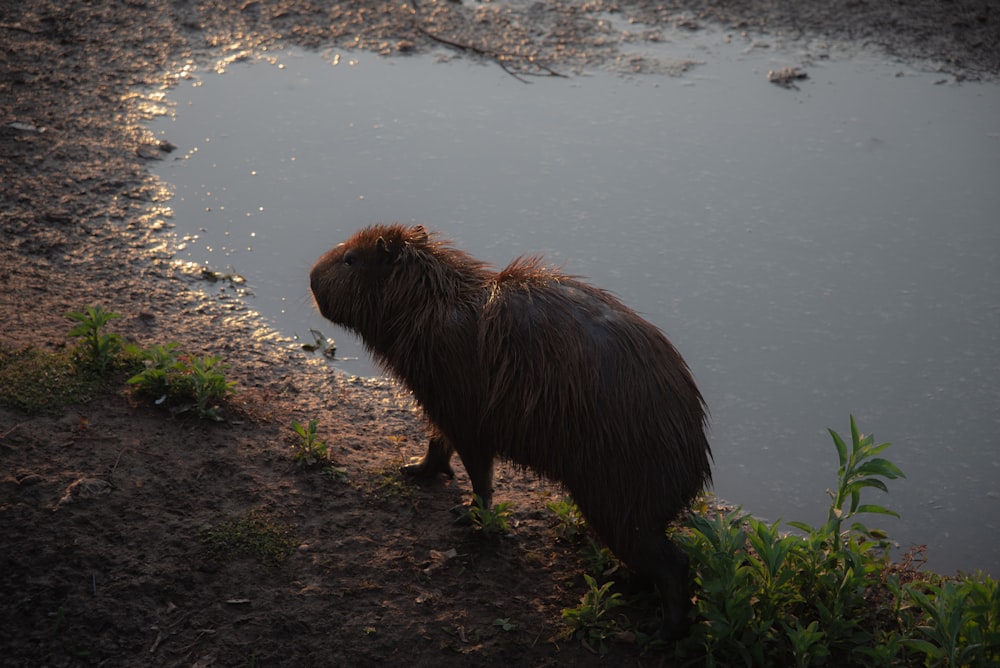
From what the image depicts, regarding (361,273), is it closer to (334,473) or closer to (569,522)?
(334,473)

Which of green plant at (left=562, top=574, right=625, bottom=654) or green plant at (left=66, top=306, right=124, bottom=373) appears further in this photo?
green plant at (left=66, top=306, right=124, bottom=373)

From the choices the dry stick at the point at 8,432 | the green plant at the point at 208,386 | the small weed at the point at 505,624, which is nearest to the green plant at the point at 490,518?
the small weed at the point at 505,624

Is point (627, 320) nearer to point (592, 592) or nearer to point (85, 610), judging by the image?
point (592, 592)

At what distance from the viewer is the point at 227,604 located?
3420 mm

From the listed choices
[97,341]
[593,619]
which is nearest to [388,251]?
[97,341]

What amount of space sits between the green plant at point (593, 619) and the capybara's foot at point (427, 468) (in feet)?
3.16

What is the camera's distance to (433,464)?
4.20m

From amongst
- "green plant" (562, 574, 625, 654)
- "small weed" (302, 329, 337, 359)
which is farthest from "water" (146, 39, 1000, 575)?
"green plant" (562, 574, 625, 654)

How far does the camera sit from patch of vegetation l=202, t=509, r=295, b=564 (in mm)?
3617

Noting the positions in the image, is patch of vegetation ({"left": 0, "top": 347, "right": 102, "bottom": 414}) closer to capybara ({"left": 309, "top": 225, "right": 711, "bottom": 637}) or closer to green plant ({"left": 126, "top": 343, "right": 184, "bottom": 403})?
green plant ({"left": 126, "top": 343, "right": 184, "bottom": 403})

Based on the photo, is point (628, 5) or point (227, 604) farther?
point (628, 5)

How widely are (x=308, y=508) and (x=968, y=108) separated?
18.3 ft

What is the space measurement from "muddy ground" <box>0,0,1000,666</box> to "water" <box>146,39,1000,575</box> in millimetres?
371

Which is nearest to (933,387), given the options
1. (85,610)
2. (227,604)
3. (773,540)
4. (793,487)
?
(793,487)
